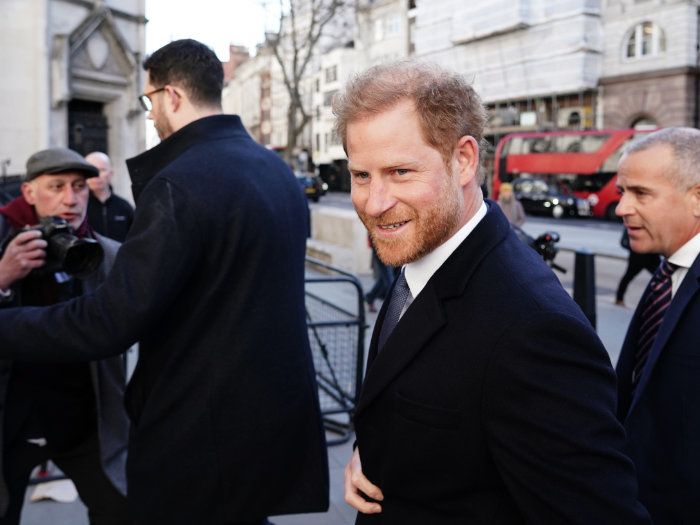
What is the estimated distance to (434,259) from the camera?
5.22ft

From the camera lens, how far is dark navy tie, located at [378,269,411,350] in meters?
1.72

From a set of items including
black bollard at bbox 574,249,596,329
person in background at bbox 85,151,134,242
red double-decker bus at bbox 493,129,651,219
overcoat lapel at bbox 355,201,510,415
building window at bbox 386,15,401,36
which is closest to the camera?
overcoat lapel at bbox 355,201,510,415

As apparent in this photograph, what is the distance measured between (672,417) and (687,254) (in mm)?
547

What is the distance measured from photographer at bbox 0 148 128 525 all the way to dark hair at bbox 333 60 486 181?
1.38 metres

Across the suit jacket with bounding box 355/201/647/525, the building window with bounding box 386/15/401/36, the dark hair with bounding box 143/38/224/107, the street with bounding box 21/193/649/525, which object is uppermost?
the building window with bounding box 386/15/401/36

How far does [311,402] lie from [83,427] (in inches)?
36.1

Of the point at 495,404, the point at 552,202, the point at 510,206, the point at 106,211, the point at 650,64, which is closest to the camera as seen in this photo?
the point at 495,404

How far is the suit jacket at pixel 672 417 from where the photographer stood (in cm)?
207

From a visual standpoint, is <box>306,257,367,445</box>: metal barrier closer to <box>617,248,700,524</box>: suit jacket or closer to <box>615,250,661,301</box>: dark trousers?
<box>617,248,700,524</box>: suit jacket

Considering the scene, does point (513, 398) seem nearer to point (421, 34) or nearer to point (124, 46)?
point (124, 46)

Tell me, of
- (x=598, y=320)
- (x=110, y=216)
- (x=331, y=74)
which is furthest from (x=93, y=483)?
(x=331, y=74)

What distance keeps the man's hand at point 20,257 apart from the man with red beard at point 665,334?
74.5 inches

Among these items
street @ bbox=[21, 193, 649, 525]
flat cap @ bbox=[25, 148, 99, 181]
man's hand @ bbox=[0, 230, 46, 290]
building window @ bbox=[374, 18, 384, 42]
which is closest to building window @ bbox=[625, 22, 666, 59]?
street @ bbox=[21, 193, 649, 525]

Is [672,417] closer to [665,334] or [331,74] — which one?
[665,334]
